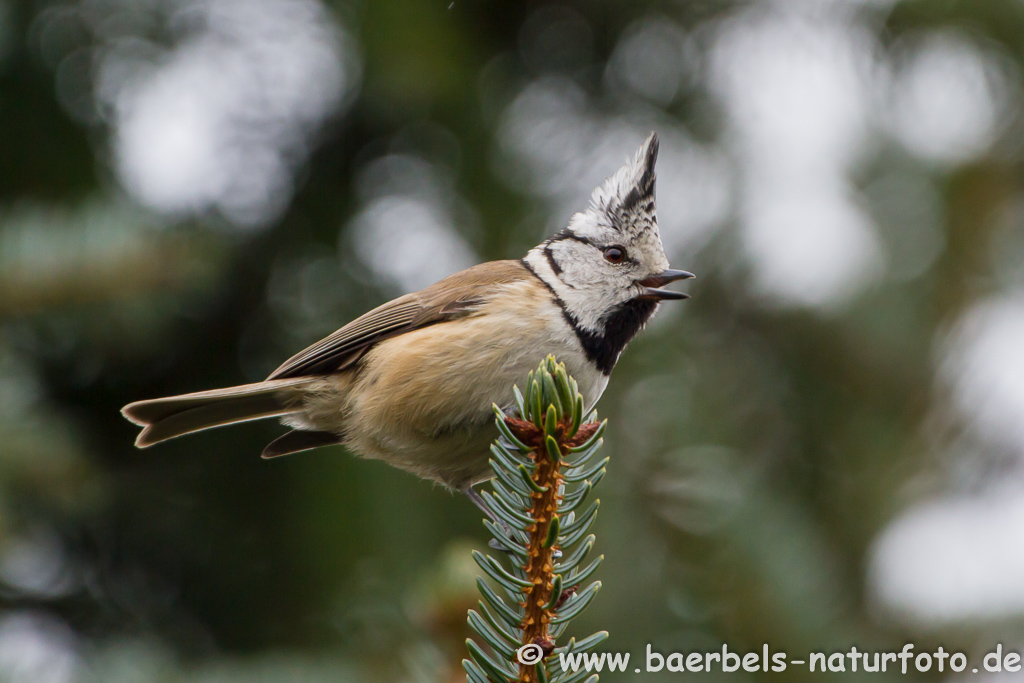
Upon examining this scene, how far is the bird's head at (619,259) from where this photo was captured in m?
2.88

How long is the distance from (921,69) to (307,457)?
3042 mm

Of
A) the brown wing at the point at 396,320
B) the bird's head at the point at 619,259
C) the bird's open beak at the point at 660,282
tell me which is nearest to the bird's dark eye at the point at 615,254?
the bird's head at the point at 619,259

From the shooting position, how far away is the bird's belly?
8.82 ft

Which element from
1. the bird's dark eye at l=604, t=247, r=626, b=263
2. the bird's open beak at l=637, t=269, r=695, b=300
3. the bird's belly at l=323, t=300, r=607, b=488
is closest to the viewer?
the bird's belly at l=323, t=300, r=607, b=488

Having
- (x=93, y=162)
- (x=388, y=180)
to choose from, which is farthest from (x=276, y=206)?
(x=93, y=162)

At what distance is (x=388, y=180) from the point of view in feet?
13.1

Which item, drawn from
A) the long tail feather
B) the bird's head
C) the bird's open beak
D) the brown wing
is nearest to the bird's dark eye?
the bird's head

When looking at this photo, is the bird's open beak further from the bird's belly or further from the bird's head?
the bird's belly

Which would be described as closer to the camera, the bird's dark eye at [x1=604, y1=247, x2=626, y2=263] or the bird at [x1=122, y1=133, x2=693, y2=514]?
the bird at [x1=122, y1=133, x2=693, y2=514]

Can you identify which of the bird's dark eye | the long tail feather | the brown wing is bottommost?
the long tail feather

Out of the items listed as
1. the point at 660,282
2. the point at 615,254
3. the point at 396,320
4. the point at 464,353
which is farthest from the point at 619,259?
the point at 396,320

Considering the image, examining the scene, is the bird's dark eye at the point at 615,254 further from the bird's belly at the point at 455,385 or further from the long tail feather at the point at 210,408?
the long tail feather at the point at 210,408

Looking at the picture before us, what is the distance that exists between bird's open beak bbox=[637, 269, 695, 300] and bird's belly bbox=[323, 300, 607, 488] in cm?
32

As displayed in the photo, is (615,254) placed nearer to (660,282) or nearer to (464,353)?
(660,282)
